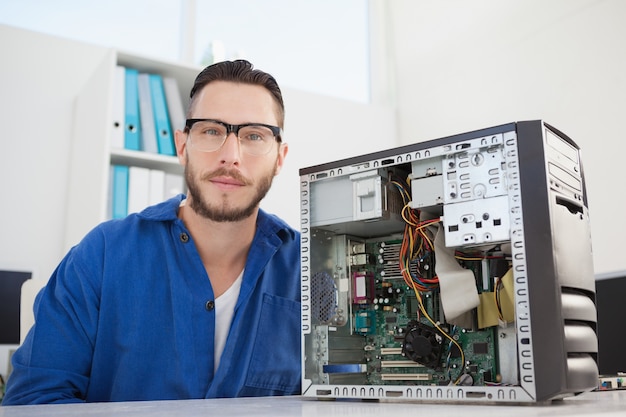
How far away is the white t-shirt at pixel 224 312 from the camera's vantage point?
3.95 ft

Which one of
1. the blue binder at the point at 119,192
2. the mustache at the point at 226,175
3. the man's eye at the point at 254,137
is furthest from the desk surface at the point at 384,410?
the blue binder at the point at 119,192

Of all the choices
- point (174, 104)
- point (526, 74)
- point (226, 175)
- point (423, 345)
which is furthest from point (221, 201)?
point (526, 74)

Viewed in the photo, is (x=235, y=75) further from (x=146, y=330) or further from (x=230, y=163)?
(x=146, y=330)

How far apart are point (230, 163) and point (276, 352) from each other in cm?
39

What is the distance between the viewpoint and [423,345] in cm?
82

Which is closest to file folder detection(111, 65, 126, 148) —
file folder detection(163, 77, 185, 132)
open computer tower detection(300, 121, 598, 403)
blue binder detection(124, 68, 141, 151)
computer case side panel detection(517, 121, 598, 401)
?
blue binder detection(124, 68, 141, 151)

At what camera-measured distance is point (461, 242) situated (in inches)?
30.3

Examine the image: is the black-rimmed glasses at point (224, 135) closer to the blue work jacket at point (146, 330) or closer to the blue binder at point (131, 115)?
the blue work jacket at point (146, 330)

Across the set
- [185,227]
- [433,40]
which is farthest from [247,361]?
[433,40]

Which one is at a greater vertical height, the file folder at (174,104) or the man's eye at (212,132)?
the file folder at (174,104)

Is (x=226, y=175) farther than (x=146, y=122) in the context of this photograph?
No

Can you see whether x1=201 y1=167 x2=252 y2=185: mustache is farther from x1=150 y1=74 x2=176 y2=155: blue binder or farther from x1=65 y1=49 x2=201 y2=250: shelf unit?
x1=150 y1=74 x2=176 y2=155: blue binder

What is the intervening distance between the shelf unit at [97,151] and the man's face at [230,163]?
0.83 metres

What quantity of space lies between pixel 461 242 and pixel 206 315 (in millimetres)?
597
